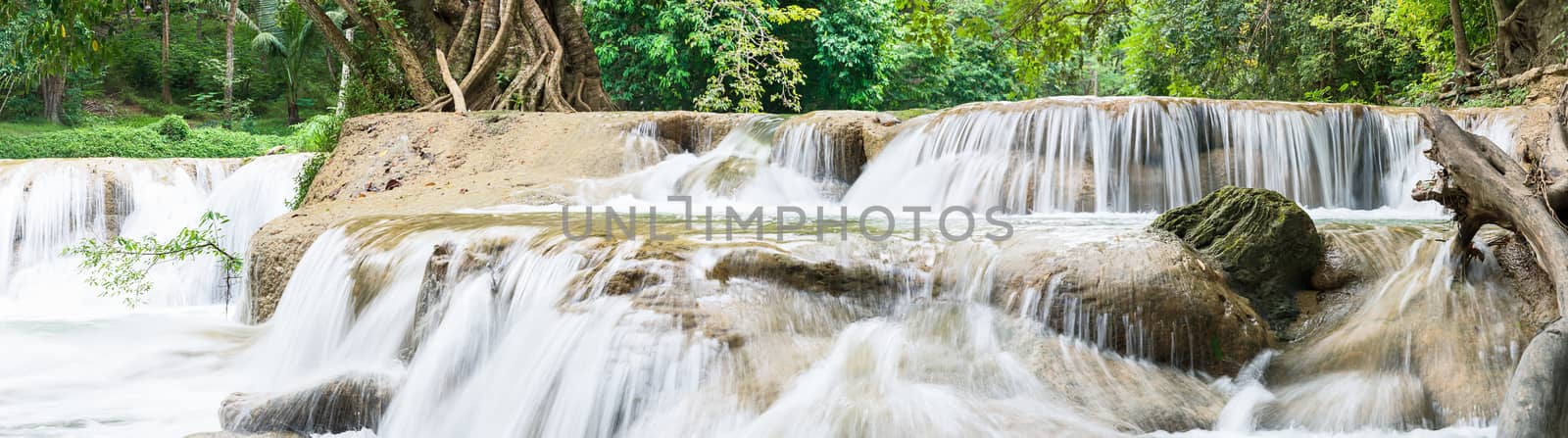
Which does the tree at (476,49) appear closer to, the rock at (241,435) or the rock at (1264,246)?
the rock at (241,435)

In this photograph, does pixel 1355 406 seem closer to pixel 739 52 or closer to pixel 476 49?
pixel 476 49

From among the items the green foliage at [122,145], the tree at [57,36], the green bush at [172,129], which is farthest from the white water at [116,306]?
the green bush at [172,129]

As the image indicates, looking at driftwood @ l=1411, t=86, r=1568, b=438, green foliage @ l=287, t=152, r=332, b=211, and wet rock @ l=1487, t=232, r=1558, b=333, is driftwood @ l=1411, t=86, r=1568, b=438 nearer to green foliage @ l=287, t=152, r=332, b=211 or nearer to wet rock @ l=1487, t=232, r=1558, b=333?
wet rock @ l=1487, t=232, r=1558, b=333

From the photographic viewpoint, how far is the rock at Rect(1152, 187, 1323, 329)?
5.04 meters

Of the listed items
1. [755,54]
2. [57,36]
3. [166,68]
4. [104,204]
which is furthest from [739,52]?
[166,68]

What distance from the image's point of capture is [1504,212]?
4418 millimetres

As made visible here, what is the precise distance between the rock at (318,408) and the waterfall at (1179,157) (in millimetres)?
4626

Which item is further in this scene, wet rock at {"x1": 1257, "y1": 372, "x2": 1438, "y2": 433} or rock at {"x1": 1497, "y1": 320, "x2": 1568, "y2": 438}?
wet rock at {"x1": 1257, "y1": 372, "x2": 1438, "y2": 433}

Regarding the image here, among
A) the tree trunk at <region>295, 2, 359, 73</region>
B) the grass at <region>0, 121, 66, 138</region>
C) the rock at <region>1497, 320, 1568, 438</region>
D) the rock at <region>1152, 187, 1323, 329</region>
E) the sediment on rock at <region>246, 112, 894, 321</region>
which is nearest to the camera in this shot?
the rock at <region>1497, 320, 1568, 438</region>

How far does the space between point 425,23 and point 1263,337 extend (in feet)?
32.7

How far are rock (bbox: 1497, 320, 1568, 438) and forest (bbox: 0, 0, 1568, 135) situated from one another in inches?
306

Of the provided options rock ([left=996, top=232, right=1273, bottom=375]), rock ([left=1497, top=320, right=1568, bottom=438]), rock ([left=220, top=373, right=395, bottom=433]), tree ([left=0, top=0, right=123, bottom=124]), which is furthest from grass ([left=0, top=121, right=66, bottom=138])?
rock ([left=1497, top=320, right=1568, bottom=438])

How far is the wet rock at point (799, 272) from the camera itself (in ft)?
15.9

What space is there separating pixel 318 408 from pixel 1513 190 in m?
5.15
